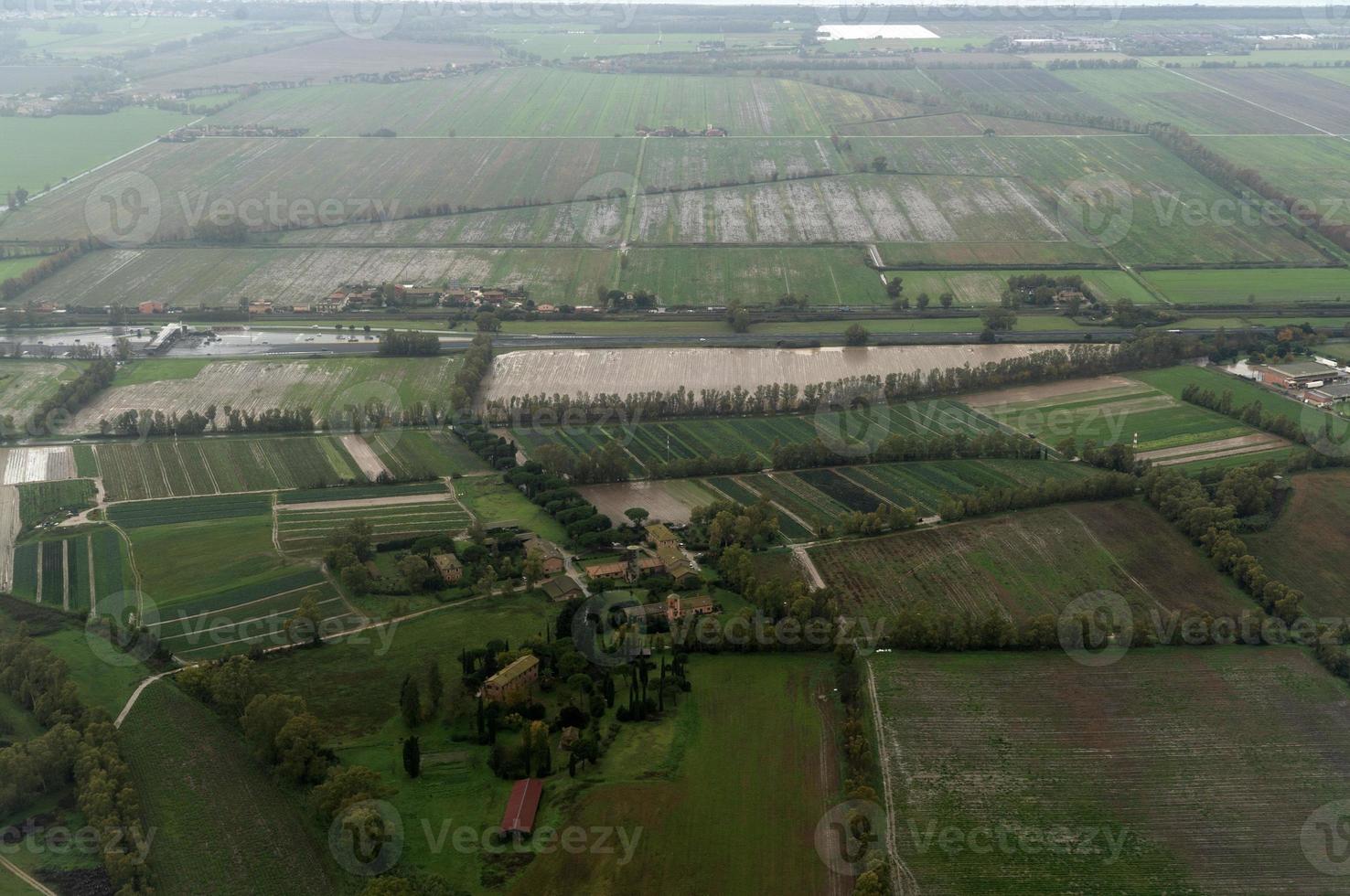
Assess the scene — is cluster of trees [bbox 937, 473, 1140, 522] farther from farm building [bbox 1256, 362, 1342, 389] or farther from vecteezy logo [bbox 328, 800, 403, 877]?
vecteezy logo [bbox 328, 800, 403, 877]

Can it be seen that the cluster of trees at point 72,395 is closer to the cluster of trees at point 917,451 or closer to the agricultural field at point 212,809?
the agricultural field at point 212,809

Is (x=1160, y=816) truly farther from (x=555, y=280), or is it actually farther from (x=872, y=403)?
(x=555, y=280)

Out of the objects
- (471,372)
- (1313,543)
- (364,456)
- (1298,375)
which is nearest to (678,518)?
(364,456)

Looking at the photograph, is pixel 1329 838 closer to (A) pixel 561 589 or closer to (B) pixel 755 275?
(A) pixel 561 589

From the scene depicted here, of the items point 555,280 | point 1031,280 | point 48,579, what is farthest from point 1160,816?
point 555,280

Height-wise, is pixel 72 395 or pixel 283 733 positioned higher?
pixel 72 395
